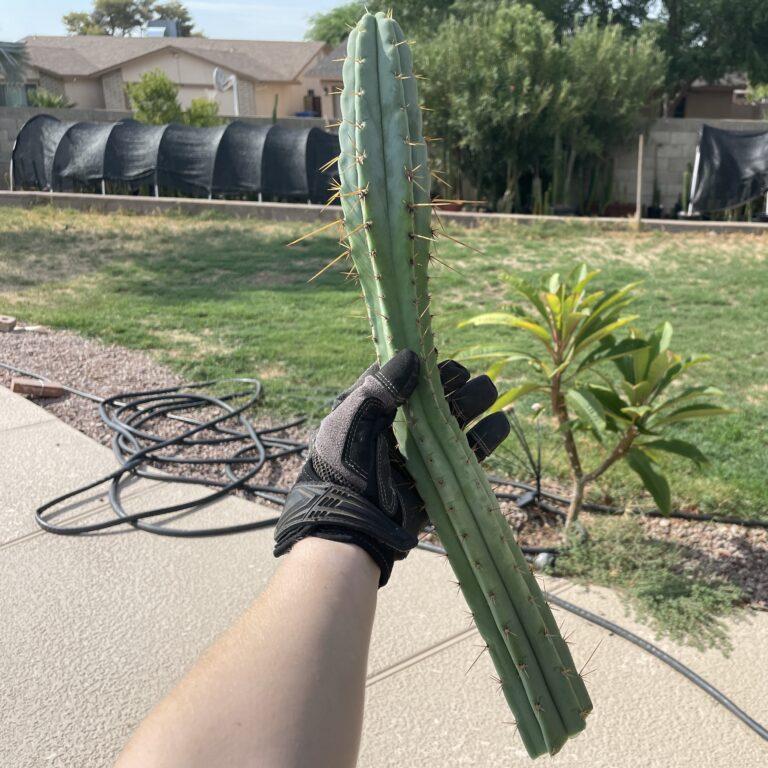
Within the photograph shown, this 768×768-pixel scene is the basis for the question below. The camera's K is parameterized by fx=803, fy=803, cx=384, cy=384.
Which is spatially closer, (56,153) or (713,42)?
(56,153)

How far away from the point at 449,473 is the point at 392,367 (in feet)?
0.93

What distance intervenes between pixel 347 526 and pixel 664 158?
16.5m

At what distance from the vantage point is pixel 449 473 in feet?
6.19

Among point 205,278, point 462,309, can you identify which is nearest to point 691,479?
point 462,309

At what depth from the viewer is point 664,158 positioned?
16375mm

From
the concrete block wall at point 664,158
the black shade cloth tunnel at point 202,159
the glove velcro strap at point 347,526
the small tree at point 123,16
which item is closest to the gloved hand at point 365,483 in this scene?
the glove velcro strap at point 347,526

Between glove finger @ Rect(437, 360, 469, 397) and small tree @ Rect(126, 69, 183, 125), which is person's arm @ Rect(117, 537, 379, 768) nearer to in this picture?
glove finger @ Rect(437, 360, 469, 397)

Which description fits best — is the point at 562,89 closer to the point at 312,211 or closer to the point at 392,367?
the point at 312,211

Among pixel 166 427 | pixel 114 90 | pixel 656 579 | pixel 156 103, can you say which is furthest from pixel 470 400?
pixel 114 90

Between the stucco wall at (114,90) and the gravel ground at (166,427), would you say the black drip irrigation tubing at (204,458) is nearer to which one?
the gravel ground at (166,427)

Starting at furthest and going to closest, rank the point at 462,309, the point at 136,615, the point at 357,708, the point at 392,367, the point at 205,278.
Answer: the point at 205,278
the point at 462,309
the point at 136,615
the point at 392,367
the point at 357,708

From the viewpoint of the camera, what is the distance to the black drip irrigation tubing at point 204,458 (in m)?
2.92

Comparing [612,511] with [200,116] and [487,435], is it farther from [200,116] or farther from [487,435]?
[200,116]

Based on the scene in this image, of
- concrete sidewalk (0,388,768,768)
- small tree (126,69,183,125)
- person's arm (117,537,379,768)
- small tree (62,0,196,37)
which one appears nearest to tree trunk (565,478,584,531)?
concrete sidewalk (0,388,768,768)
